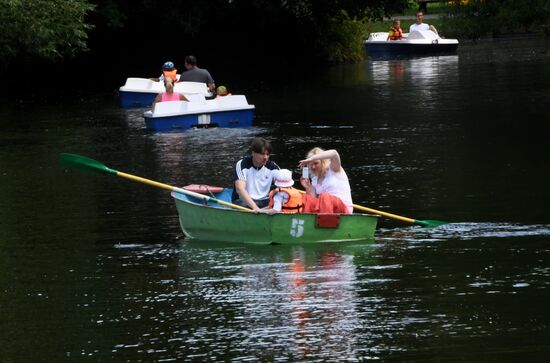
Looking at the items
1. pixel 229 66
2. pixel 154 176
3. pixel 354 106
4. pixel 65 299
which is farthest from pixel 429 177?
pixel 229 66

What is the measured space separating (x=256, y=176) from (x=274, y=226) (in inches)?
31.7

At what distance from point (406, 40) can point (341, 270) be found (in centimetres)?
3830

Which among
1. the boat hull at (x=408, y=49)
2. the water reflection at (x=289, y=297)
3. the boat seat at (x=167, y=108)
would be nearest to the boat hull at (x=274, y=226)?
the water reflection at (x=289, y=297)

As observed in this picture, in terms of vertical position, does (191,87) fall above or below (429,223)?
above

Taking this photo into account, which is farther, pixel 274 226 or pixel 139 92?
pixel 139 92

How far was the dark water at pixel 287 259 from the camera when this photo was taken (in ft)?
38.7

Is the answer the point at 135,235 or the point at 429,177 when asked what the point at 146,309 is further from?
the point at 429,177

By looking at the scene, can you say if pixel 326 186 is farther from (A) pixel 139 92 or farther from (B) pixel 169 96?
(A) pixel 139 92

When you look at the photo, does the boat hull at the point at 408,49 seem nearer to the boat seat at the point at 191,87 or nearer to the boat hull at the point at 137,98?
the boat hull at the point at 137,98

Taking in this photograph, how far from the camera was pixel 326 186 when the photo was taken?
52.0ft

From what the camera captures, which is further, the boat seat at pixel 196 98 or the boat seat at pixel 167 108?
the boat seat at pixel 196 98

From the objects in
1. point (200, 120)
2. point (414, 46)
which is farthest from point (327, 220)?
point (414, 46)

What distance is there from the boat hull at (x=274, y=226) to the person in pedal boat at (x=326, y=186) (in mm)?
255

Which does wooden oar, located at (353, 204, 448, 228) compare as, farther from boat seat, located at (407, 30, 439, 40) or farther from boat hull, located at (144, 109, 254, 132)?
boat seat, located at (407, 30, 439, 40)
